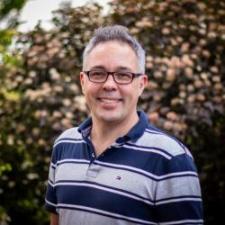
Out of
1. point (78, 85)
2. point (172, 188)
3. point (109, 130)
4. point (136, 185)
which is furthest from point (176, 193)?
point (78, 85)

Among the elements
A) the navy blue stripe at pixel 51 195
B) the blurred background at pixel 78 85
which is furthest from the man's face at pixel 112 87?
the blurred background at pixel 78 85

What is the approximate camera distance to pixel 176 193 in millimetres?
1694

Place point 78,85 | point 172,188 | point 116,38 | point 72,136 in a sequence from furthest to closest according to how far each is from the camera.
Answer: point 78,85
point 72,136
point 116,38
point 172,188

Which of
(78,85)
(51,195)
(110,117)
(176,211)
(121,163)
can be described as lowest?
(78,85)

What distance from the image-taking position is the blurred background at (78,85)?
4078 millimetres

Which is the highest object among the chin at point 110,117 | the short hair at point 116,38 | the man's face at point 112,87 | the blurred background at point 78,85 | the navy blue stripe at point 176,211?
the short hair at point 116,38

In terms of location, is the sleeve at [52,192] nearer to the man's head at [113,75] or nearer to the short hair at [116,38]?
the man's head at [113,75]

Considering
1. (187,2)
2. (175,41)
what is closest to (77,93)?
(175,41)

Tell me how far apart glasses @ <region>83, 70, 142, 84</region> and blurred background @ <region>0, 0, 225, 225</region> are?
6.82 feet

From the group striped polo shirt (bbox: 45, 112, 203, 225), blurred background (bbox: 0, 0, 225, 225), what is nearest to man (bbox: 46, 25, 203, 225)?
striped polo shirt (bbox: 45, 112, 203, 225)

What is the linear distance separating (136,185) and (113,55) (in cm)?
42

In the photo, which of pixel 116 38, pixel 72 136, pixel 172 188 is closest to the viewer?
pixel 172 188

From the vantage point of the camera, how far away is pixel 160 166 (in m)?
1.71

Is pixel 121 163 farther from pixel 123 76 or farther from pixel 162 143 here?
pixel 123 76
